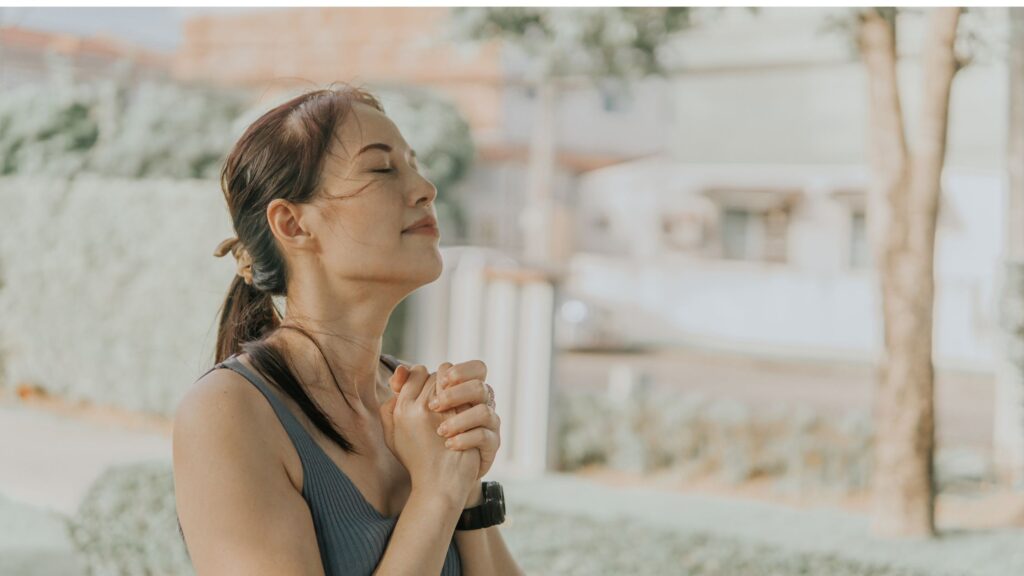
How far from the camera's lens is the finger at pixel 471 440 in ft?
3.57

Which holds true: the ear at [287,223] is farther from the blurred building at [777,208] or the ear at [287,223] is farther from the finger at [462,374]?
the blurred building at [777,208]

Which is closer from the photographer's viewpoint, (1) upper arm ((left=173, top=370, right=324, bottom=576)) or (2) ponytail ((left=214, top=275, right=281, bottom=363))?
(1) upper arm ((left=173, top=370, right=324, bottom=576))

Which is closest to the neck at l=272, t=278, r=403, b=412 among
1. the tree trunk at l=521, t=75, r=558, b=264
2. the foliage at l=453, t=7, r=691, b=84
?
the foliage at l=453, t=7, r=691, b=84

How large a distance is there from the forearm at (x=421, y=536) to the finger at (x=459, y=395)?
0.09 metres

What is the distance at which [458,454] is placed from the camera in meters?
1.09

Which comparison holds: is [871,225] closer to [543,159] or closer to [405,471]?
[405,471]

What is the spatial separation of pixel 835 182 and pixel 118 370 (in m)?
10.0

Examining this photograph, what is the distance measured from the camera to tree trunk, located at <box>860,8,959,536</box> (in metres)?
4.51

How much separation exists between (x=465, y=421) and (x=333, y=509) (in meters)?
0.15

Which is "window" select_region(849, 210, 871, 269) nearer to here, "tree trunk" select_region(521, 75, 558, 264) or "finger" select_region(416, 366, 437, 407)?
"tree trunk" select_region(521, 75, 558, 264)

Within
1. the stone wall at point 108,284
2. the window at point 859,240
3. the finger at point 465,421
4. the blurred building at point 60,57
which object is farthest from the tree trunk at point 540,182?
the finger at point 465,421

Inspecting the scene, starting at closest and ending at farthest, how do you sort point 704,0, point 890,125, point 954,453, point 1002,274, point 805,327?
1. point 890,125
2. point 1002,274
3. point 704,0
4. point 954,453
5. point 805,327

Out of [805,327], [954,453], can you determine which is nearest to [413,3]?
[954,453]

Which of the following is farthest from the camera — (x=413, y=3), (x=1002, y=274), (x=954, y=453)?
(x=954, y=453)
